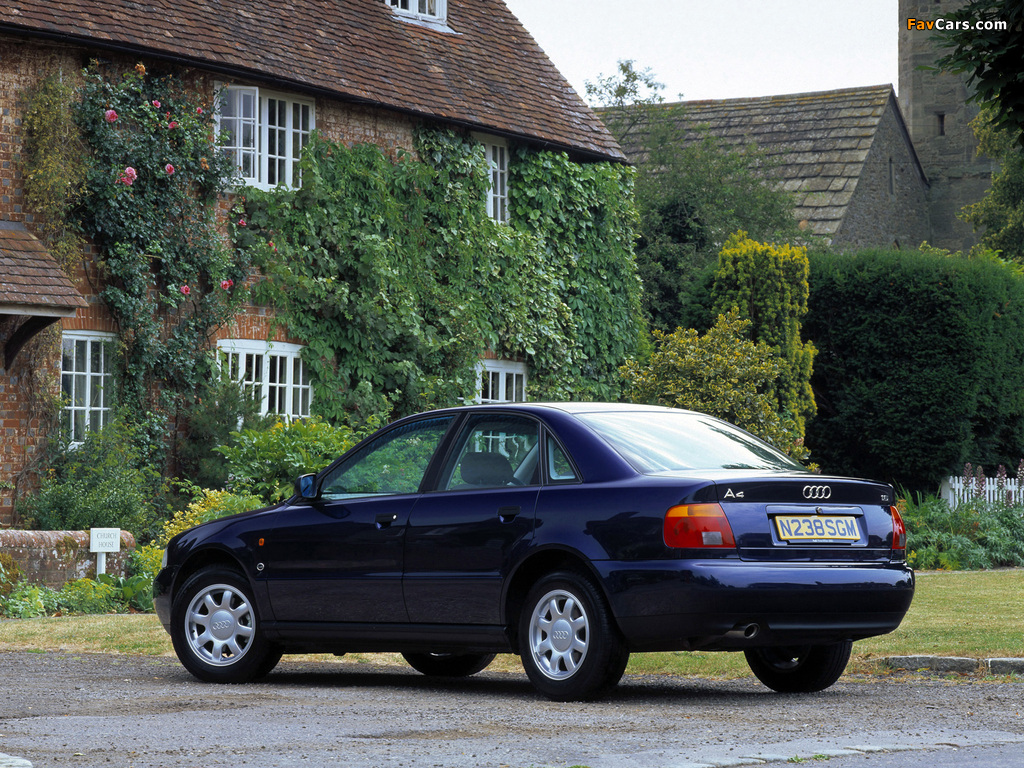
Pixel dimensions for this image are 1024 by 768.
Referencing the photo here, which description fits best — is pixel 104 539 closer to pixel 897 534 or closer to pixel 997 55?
pixel 897 534

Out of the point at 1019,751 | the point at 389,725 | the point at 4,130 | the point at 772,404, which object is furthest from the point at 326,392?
the point at 1019,751

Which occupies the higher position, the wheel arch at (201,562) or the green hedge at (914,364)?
the green hedge at (914,364)

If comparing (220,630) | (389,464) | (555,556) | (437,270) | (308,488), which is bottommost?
(220,630)

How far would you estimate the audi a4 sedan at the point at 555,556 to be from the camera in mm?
6984

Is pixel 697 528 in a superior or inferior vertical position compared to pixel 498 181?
inferior

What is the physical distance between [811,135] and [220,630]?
26257mm

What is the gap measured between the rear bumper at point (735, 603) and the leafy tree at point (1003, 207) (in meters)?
26.5

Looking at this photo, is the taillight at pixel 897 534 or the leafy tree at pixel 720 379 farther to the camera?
the leafy tree at pixel 720 379

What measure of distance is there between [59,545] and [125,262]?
3702 mm

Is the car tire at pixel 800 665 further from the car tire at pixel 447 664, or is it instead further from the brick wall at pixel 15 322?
the brick wall at pixel 15 322

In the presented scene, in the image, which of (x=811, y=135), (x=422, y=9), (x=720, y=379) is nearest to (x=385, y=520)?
(x=720, y=379)

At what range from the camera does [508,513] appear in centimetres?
753

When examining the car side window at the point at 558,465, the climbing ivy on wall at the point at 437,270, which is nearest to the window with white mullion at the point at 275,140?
the climbing ivy on wall at the point at 437,270

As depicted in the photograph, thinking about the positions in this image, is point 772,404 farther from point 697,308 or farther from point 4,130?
point 4,130
